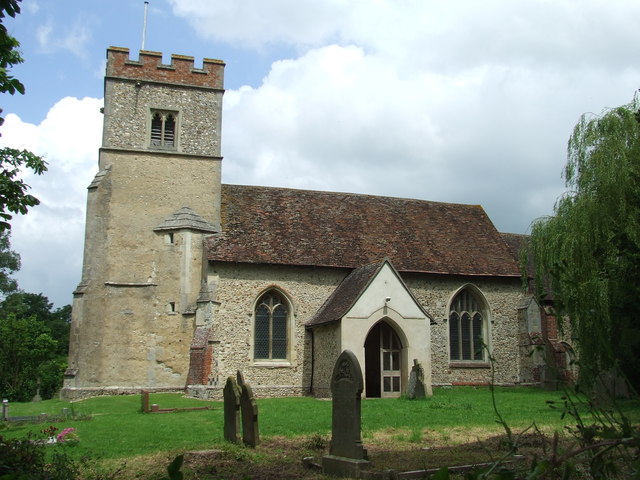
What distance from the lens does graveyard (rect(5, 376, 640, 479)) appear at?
898cm

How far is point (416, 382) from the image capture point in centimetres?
2039

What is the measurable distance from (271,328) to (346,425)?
46.0ft

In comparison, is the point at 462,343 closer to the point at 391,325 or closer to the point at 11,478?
the point at 391,325

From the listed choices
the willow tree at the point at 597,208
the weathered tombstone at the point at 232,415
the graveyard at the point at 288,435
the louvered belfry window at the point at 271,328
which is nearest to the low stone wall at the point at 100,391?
the graveyard at the point at 288,435

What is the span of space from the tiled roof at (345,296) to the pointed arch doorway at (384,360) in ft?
5.05

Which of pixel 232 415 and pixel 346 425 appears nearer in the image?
pixel 346 425

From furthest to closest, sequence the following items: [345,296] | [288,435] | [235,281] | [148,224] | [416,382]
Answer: [148,224] → [235,281] → [345,296] → [416,382] → [288,435]

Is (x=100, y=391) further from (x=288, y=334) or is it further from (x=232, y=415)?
(x=232, y=415)

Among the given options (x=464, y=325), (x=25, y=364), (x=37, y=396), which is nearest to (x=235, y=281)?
(x=464, y=325)

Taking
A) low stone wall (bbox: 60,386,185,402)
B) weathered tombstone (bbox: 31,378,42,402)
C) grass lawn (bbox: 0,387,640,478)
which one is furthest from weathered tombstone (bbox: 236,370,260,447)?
weathered tombstone (bbox: 31,378,42,402)

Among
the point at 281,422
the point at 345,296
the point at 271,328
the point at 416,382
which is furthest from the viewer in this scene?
the point at 271,328

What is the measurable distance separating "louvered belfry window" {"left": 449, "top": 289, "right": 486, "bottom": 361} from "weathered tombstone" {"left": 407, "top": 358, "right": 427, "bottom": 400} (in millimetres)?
4460

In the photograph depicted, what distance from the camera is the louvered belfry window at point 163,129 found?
80.8ft

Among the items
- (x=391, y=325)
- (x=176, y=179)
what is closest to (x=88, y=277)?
(x=176, y=179)
